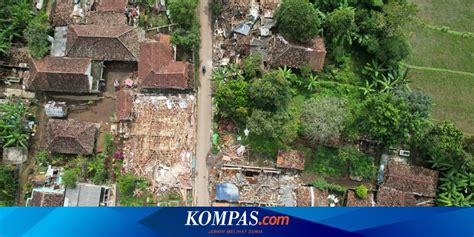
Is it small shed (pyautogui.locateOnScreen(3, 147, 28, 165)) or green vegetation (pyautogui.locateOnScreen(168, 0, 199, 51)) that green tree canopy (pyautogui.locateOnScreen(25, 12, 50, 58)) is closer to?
small shed (pyautogui.locateOnScreen(3, 147, 28, 165))

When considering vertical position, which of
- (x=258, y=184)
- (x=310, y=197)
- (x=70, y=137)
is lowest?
(x=310, y=197)

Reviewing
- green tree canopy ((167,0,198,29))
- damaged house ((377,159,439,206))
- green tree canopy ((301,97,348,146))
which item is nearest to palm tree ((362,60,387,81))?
green tree canopy ((301,97,348,146))

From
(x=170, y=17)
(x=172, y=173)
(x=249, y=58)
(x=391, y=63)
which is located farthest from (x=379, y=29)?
(x=172, y=173)

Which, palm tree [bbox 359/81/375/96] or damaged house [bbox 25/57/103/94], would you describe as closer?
damaged house [bbox 25/57/103/94]

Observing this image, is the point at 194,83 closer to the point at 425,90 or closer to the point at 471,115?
the point at 425,90

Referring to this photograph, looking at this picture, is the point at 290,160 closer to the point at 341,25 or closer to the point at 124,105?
the point at 341,25

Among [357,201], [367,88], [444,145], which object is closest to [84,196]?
[357,201]
